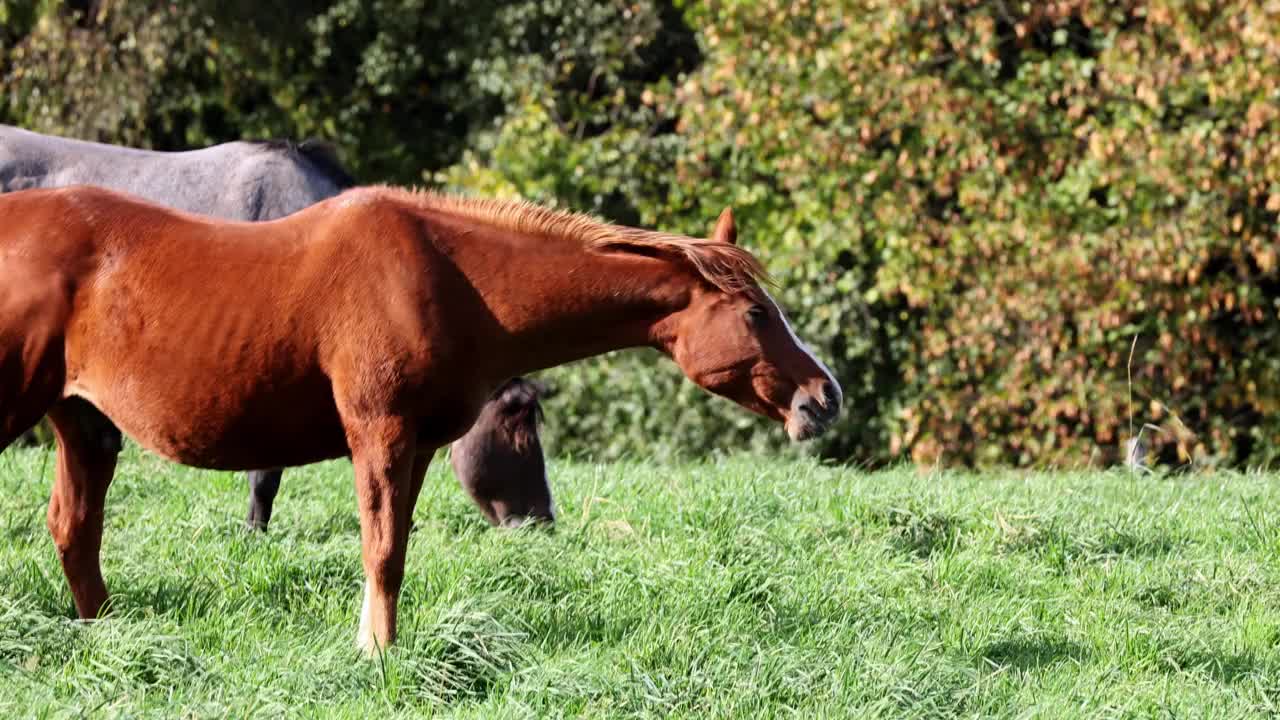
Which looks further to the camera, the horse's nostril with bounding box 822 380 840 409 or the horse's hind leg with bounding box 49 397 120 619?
the horse's hind leg with bounding box 49 397 120 619

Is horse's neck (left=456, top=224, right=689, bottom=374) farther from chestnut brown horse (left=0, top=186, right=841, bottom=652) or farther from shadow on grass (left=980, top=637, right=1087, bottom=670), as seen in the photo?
shadow on grass (left=980, top=637, right=1087, bottom=670)

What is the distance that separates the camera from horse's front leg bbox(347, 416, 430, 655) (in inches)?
180

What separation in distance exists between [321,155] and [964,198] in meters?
5.07

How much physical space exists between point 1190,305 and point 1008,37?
2.22 metres

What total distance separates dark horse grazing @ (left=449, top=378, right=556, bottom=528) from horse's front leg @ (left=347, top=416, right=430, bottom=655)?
1.99m

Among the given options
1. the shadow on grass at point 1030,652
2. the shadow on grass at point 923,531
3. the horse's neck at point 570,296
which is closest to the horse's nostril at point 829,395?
the horse's neck at point 570,296

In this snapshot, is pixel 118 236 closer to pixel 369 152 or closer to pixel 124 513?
pixel 124 513

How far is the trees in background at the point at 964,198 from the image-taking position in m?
10.5

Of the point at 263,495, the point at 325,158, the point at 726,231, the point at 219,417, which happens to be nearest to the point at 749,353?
the point at 726,231

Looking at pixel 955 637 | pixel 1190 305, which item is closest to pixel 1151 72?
pixel 1190 305

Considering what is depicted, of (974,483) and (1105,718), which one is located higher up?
(1105,718)

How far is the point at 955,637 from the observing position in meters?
5.12

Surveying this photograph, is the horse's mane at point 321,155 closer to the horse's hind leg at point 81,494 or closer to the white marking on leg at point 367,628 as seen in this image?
the horse's hind leg at point 81,494

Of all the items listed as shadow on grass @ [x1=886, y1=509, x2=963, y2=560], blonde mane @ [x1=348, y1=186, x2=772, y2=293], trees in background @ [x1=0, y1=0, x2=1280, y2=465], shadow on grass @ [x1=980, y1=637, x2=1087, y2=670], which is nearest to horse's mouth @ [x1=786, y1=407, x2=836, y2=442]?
blonde mane @ [x1=348, y1=186, x2=772, y2=293]
